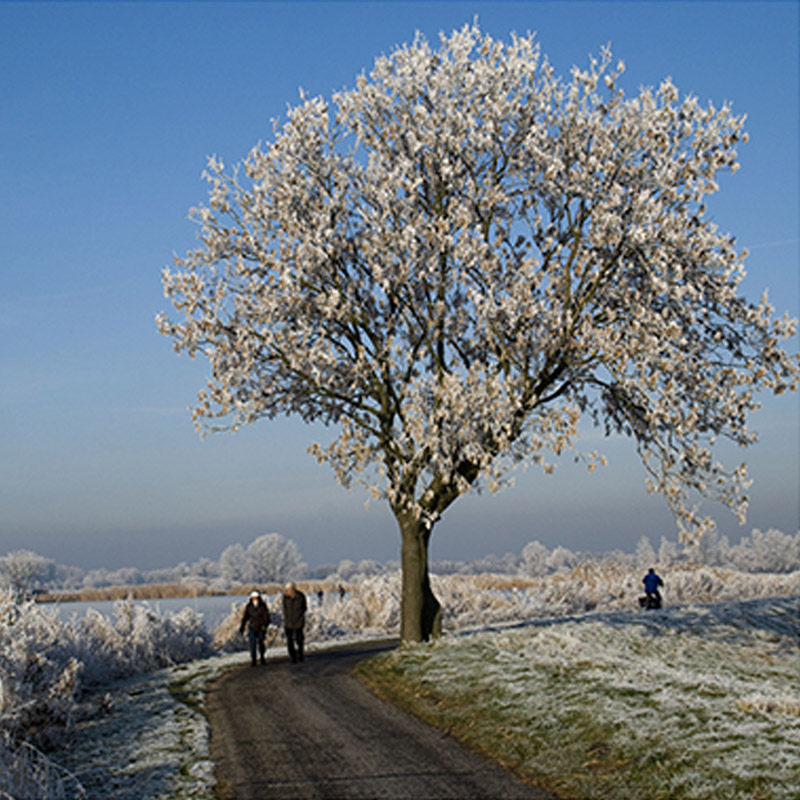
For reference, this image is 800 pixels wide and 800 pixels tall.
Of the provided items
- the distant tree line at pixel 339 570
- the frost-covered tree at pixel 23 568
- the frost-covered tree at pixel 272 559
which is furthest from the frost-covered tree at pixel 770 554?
the frost-covered tree at pixel 23 568

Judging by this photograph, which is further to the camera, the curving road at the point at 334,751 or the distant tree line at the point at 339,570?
the distant tree line at the point at 339,570

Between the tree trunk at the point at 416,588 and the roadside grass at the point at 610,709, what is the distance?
120 centimetres

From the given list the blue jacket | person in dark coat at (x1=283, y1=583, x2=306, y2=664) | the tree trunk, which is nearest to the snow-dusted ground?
the tree trunk

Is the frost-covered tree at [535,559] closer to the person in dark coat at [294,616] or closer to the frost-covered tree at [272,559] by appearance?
the frost-covered tree at [272,559]

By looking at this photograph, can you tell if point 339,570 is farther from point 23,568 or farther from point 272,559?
point 23,568

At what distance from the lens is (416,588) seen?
21.2 m

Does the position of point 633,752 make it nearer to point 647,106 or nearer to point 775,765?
point 775,765

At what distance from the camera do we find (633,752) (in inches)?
411

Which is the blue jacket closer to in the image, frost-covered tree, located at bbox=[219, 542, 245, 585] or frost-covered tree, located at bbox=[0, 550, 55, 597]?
frost-covered tree, located at bbox=[0, 550, 55, 597]

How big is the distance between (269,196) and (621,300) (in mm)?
9845

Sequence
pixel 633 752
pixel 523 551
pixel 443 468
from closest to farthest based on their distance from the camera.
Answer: pixel 633 752 < pixel 443 468 < pixel 523 551

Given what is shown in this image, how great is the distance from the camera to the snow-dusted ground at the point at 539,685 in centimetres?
1059

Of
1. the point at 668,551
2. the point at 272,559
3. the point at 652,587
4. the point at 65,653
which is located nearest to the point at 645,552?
the point at 668,551

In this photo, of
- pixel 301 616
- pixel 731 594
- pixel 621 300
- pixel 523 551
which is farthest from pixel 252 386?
pixel 523 551
